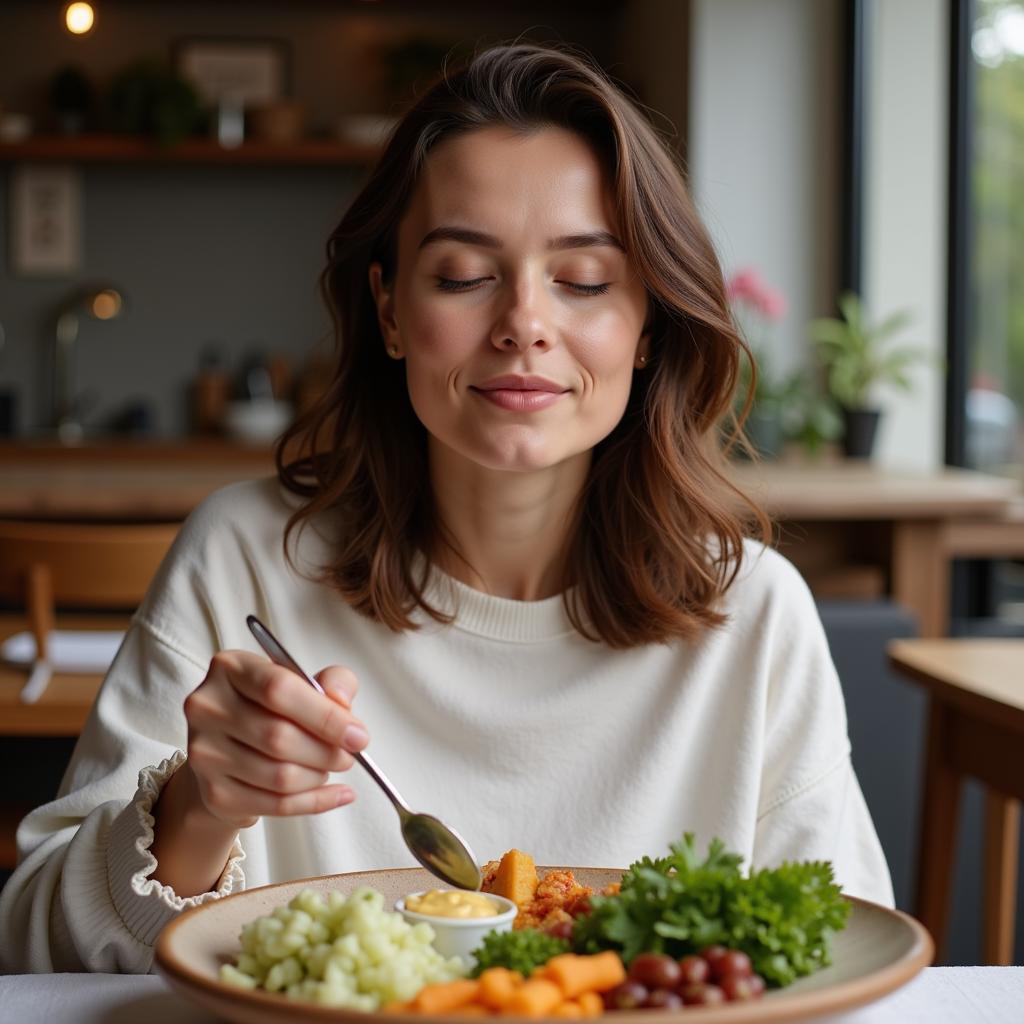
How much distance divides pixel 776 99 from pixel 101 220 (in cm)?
269

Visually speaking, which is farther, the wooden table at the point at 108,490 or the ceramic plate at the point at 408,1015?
the wooden table at the point at 108,490

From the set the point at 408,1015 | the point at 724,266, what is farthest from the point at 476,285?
the point at 724,266

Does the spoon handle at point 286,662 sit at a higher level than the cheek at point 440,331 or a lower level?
A: lower

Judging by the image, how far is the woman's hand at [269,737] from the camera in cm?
88

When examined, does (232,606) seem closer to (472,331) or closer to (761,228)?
(472,331)

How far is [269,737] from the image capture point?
90cm

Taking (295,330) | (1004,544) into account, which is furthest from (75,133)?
(1004,544)

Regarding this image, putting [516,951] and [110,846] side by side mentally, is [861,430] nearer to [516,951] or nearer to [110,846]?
[110,846]

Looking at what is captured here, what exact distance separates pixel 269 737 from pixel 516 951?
210mm

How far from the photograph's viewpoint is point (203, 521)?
1422mm

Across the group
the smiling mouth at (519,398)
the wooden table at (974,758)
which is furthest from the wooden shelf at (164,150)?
→ the smiling mouth at (519,398)

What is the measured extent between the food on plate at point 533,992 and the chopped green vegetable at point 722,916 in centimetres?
5

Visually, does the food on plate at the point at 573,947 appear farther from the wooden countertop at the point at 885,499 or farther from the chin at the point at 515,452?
the wooden countertop at the point at 885,499

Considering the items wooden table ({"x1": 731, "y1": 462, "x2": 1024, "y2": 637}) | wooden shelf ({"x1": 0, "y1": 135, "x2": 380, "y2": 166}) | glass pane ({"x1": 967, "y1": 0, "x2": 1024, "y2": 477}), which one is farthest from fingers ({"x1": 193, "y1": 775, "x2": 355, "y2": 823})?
wooden shelf ({"x1": 0, "y1": 135, "x2": 380, "y2": 166})
